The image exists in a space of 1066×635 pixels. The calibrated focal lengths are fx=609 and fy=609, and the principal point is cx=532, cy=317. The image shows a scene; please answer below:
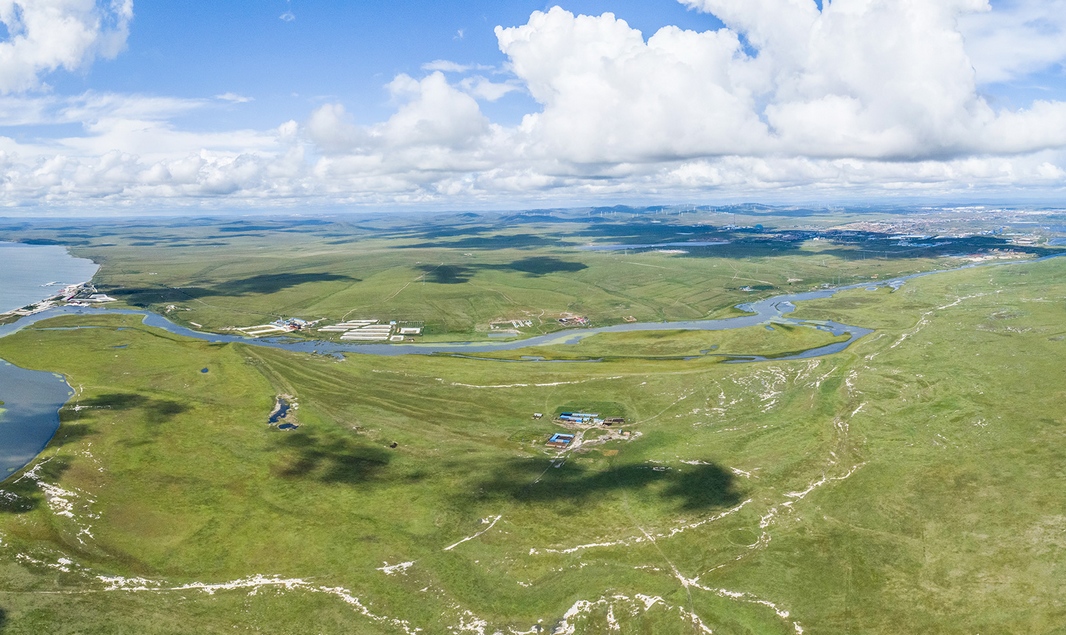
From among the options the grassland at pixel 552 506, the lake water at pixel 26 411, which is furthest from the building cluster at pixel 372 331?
the lake water at pixel 26 411

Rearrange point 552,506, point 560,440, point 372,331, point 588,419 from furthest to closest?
point 372,331 → point 588,419 → point 560,440 → point 552,506

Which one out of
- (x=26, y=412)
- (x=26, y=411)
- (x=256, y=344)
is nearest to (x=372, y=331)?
(x=256, y=344)

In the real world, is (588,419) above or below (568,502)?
above

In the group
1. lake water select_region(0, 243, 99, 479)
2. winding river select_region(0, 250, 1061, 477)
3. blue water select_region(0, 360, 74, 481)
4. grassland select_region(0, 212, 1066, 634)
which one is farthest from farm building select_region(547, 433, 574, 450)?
lake water select_region(0, 243, 99, 479)

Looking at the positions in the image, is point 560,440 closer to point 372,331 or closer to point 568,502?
point 568,502

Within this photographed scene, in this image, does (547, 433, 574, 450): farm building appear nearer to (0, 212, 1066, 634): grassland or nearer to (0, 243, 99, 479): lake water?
(0, 212, 1066, 634): grassland

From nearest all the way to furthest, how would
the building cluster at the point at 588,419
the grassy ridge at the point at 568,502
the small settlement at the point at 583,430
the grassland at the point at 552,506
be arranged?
1. the grassland at the point at 552,506
2. the grassy ridge at the point at 568,502
3. the small settlement at the point at 583,430
4. the building cluster at the point at 588,419

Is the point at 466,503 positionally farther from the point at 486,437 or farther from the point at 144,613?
the point at 144,613

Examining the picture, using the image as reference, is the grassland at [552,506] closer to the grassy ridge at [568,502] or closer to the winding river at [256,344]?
the grassy ridge at [568,502]

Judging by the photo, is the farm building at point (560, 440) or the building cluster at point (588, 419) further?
the building cluster at point (588, 419)
